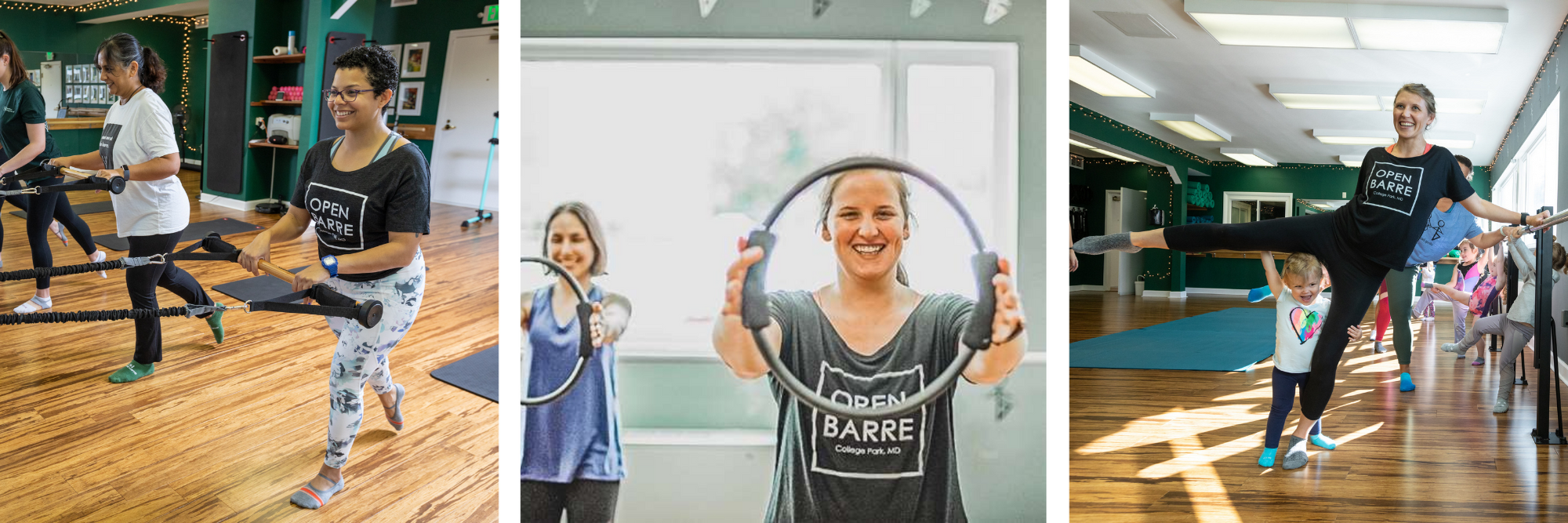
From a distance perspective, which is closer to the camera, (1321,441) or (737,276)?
(737,276)

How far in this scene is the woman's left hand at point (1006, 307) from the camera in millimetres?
1567

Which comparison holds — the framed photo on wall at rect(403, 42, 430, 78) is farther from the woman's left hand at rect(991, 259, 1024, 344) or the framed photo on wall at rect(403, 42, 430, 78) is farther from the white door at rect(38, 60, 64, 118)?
the woman's left hand at rect(991, 259, 1024, 344)

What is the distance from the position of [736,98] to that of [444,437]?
193 centimetres

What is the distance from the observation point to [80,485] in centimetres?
244

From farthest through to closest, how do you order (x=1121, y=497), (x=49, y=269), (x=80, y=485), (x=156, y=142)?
(x=156, y=142) → (x=1121, y=497) → (x=80, y=485) → (x=49, y=269)

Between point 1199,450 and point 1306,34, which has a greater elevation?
point 1306,34

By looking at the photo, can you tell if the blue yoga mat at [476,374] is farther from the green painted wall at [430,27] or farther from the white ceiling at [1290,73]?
the green painted wall at [430,27]

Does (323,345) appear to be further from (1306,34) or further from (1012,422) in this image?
(1306,34)

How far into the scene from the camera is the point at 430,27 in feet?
28.7

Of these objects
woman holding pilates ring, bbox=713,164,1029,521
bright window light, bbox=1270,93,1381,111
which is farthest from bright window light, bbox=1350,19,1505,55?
woman holding pilates ring, bbox=713,164,1029,521

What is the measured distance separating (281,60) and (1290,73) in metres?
8.28

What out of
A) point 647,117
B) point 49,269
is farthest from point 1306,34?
point 49,269

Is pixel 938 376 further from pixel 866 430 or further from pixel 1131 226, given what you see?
pixel 1131 226

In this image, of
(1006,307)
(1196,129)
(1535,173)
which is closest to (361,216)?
(1006,307)
